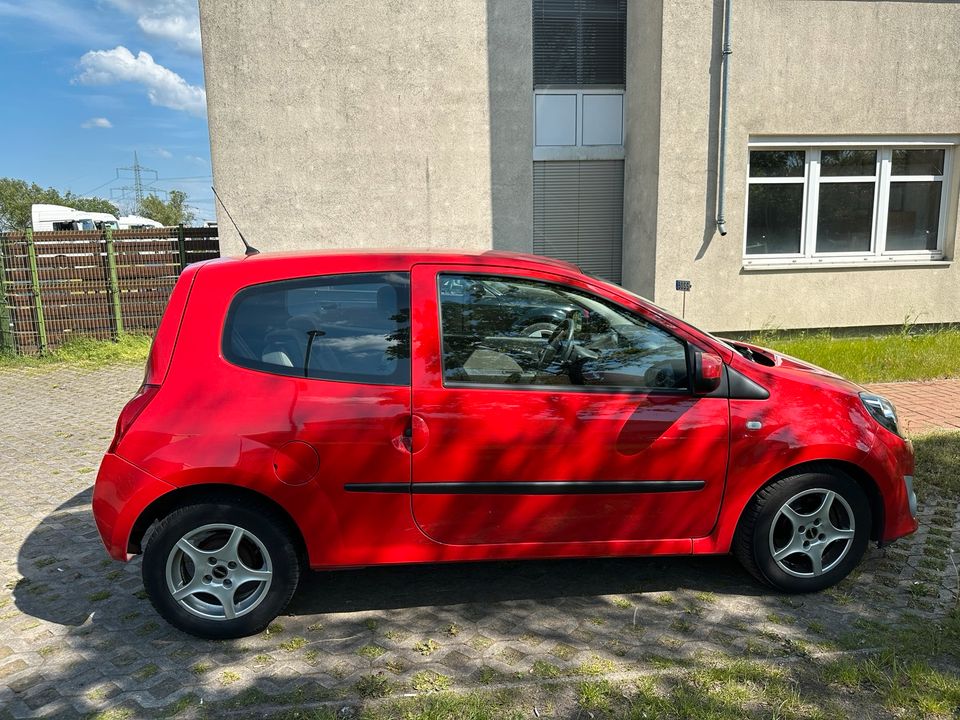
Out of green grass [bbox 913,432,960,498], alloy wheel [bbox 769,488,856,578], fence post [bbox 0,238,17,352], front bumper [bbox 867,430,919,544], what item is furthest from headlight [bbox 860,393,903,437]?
fence post [bbox 0,238,17,352]

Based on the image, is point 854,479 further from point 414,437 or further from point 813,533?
point 414,437

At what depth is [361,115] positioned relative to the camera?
11.3 metres

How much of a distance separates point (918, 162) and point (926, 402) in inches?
219

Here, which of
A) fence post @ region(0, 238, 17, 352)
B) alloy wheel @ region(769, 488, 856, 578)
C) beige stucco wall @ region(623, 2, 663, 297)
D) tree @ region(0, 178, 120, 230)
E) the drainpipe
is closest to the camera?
alloy wheel @ region(769, 488, 856, 578)

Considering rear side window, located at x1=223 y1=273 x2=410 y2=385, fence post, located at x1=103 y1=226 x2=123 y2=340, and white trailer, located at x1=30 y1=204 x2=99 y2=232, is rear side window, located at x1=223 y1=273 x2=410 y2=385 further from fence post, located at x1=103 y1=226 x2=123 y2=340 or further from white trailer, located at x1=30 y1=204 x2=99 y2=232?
white trailer, located at x1=30 y1=204 x2=99 y2=232

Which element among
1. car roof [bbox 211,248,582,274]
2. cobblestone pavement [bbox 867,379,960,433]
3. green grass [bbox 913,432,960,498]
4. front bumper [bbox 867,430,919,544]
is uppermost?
car roof [bbox 211,248,582,274]

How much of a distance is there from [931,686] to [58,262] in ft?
42.3

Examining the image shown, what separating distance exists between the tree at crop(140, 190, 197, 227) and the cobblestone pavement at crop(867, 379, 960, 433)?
70042 mm

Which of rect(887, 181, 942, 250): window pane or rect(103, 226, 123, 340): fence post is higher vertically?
rect(887, 181, 942, 250): window pane

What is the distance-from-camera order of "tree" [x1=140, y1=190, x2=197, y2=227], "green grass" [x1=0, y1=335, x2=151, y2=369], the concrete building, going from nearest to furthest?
the concrete building
"green grass" [x1=0, y1=335, x2=151, y2=369]
"tree" [x1=140, y1=190, x2=197, y2=227]

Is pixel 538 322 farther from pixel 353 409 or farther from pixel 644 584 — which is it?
pixel 644 584

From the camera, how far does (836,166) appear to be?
10906 mm

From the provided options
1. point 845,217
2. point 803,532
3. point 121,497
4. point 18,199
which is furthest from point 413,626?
point 18,199

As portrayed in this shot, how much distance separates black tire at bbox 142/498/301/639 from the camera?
3189mm
